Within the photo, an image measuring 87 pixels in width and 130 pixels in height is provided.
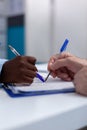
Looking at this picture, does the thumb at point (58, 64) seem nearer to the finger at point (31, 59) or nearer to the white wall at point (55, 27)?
the finger at point (31, 59)

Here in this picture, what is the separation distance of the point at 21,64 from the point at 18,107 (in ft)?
0.81

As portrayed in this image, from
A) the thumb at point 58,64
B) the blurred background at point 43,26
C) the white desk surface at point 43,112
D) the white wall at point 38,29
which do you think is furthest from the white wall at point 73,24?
the white desk surface at point 43,112

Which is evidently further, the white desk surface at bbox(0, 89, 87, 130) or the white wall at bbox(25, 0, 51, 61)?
the white wall at bbox(25, 0, 51, 61)

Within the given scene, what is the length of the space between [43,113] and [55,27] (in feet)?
7.42

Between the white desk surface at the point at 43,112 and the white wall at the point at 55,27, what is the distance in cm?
186

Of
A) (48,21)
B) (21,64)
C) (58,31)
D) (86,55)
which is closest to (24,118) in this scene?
(21,64)

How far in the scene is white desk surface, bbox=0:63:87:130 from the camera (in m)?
0.33

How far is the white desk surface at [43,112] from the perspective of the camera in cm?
33

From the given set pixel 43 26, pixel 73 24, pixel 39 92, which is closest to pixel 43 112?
pixel 39 92

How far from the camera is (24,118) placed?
34 cm

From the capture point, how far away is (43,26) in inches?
107

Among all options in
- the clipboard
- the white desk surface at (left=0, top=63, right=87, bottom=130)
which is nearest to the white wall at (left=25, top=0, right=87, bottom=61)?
the clipboard

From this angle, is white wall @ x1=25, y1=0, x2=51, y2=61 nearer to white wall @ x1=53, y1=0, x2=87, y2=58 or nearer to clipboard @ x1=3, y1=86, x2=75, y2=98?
white wall @ x1=53, y1=0, x2=87, y2=58

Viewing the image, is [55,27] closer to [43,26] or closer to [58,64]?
[43,26]
